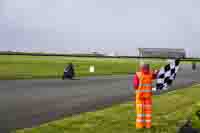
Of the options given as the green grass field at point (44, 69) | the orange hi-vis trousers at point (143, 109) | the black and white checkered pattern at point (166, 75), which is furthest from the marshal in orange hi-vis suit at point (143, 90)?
the green grass field at point (44, 69)

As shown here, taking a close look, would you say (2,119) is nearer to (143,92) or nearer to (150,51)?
(143,92)

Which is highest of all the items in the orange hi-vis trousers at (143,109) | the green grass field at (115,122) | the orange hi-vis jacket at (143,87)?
the orange hi-vis jacket at (143,87)

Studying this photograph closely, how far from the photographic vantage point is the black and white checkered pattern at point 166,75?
8039mm

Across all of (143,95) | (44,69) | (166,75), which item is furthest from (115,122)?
(44,69)

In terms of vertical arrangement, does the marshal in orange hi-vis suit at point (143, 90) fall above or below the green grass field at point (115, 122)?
above

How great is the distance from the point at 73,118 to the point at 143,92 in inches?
105

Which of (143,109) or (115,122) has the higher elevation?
(143,109)

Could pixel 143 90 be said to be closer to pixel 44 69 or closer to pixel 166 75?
pixel 166 75

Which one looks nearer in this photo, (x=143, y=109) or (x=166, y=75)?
(x=143, y=109)

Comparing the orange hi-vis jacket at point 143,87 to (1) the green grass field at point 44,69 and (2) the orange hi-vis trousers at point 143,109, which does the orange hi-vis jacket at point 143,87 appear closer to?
(2) the orange hi-vis trousers at point 143,109

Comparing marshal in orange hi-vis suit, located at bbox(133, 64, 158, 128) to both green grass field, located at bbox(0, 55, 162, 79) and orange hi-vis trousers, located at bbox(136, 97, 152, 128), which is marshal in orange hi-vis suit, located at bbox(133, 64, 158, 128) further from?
green grass field, located at bbox(0, 55, 162, 79)

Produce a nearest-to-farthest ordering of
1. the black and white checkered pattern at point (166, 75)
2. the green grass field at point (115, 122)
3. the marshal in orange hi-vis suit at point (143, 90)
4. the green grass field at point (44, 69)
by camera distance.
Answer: the marshal in orange hi-vis suit at point (143, 90), the green grass field at point (115, 122), the black and white checkered pattern at point (166, 75), the green grass field at point (44, 69)

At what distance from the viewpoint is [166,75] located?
809cm

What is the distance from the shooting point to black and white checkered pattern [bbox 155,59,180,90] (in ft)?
26.4
